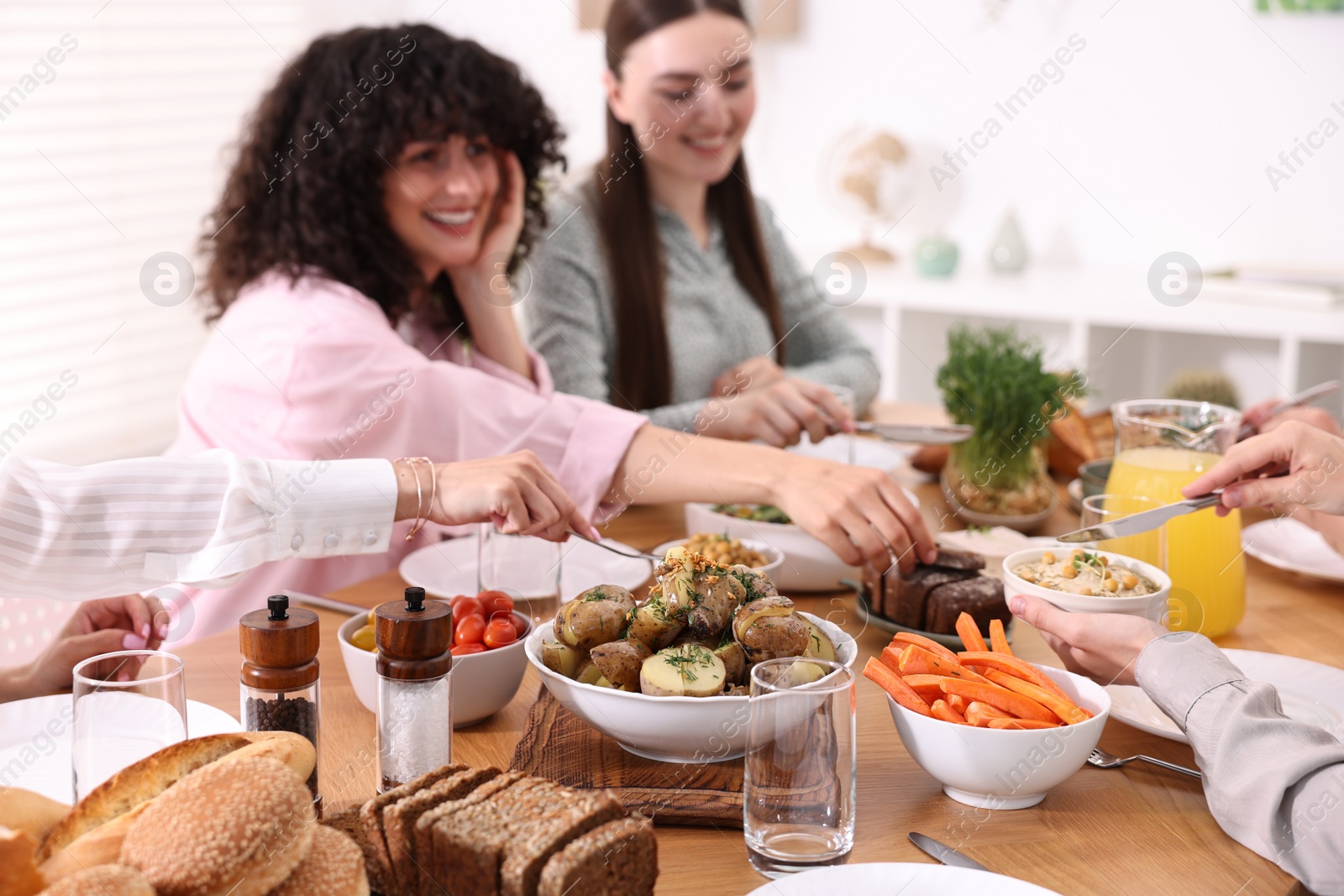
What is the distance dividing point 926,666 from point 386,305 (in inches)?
50.7

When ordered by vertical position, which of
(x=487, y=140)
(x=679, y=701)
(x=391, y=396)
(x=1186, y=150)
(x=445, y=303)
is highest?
(x=1186, y=150)

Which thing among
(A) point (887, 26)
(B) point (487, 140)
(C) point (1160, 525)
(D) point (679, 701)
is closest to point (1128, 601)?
(C) point (1160, 525)

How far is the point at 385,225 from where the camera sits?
6.77 ft

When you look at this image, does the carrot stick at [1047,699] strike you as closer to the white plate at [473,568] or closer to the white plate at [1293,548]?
the white plate at [473,568]

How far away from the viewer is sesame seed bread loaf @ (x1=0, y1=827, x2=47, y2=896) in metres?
0.68

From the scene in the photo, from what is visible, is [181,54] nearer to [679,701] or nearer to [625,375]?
[625,375]

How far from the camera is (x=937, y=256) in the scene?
156 inches

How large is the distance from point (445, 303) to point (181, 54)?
4.31 ft

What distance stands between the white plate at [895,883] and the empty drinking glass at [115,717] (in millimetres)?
454

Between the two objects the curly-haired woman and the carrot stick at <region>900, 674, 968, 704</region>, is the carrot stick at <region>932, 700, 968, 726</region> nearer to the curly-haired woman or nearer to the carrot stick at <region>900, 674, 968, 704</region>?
the carrot stick at <region>900, 674, 968, 704</region>

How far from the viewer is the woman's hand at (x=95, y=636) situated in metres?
1.19

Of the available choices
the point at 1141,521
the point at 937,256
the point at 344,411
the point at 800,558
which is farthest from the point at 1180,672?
the point at 937,256

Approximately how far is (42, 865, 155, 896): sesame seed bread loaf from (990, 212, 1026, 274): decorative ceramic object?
3.73m

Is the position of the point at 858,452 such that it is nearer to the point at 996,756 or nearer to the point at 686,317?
the point at 686,317
